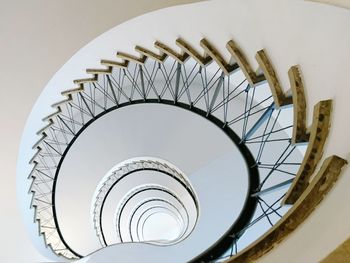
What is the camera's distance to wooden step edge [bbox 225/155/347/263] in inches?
71.1

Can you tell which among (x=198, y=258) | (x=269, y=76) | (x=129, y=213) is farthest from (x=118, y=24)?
(x=129, y=213)

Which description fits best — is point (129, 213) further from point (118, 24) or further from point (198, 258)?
point (118, 24)

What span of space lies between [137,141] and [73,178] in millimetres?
1990

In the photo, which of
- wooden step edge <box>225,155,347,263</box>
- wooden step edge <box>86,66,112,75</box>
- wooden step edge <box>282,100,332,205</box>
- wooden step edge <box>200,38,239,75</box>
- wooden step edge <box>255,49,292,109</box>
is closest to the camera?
wooden step edge <box>225,155,347,263</box>

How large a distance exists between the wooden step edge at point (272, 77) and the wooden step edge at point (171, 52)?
4.51 ft

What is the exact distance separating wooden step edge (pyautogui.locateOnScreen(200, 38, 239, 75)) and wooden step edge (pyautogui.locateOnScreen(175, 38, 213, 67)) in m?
0.22

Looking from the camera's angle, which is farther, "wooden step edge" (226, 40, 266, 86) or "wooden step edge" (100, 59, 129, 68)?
"wooden step edge" (100, 59, 129, 68)

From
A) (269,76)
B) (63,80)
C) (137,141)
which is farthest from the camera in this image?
(137,141)

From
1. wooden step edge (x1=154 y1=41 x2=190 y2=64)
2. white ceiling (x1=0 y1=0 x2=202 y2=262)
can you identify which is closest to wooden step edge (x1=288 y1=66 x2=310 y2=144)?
white ceiling (x1=0 y1=0 x2=202 y2=262)

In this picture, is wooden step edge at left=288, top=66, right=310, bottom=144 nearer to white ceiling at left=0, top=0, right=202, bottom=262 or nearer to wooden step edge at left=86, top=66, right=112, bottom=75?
white ceiling at left=0, top=0, right=202, bottom=262

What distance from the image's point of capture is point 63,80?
4539 millimetres

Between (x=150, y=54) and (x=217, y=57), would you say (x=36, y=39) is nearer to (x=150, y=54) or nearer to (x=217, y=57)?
(x=150, y=54)

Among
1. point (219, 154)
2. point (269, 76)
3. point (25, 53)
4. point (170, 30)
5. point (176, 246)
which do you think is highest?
point (25, 53)

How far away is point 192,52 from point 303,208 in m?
2.74
